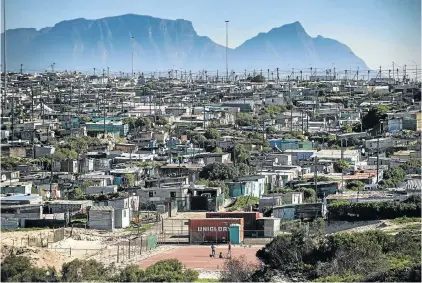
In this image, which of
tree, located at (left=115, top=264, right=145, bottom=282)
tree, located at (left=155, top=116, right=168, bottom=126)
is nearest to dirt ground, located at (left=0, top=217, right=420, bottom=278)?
tree, located at (left=115, top=264, right=145, bottom=282)

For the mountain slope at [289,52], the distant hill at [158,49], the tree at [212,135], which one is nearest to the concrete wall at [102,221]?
the tree at [212,135]

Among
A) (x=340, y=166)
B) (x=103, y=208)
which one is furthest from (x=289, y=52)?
(x=103, y=208)

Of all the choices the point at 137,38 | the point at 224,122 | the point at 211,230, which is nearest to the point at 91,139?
the point at 224,122

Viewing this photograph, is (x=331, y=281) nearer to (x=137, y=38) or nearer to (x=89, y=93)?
(x=89, y=93)

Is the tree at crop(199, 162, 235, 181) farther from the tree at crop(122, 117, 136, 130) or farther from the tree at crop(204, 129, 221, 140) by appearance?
the tree at crop(122, 117, 136, 130)

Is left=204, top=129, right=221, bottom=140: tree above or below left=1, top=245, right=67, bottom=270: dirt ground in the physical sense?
above

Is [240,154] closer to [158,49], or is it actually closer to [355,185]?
[355,185]
